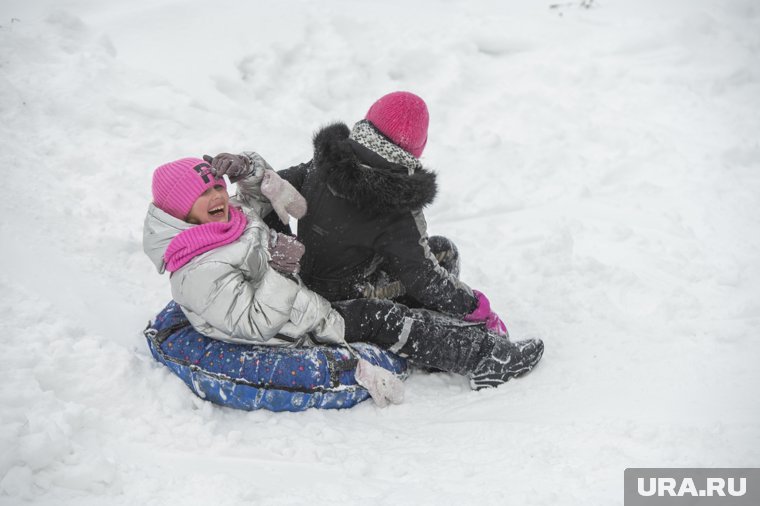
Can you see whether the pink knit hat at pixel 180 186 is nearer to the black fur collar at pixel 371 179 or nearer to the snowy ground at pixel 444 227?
the black fur collar at pixel 371 179

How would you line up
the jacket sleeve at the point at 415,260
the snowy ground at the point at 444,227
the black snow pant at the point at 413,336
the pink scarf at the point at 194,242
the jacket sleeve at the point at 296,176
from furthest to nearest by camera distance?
1. the jacket sleeve at the point at 296,176
2. the black snow pant at the point at 413,336
3. the jacket sleeve at the point at 415,260
4. the pink scarf at the point at 194,242
5. the snowy ground at the point at 444,227

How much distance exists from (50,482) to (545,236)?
3224 millimetres

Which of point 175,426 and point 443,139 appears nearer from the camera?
point 175,426

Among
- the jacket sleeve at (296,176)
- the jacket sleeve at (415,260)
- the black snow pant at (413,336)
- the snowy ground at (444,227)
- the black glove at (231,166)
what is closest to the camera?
the snowy ground at (444,227)

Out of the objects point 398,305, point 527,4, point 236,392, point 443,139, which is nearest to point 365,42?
point 443,139

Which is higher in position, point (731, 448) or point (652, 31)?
point (652, 31)

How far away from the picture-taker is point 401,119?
2.82 metres

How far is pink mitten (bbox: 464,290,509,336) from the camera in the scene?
3.24 metres

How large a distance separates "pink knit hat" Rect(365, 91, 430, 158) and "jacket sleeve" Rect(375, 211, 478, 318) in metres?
0.33

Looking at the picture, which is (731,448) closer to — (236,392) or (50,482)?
(236,392)

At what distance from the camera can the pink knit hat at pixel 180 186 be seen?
2.62 metres

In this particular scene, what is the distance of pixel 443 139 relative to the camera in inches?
213

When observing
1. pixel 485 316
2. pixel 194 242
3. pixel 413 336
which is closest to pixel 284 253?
→ pixel 194 242

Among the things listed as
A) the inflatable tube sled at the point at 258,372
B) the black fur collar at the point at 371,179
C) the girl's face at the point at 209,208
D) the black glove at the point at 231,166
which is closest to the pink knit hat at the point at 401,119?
the black fur collar at the point at 371,179
